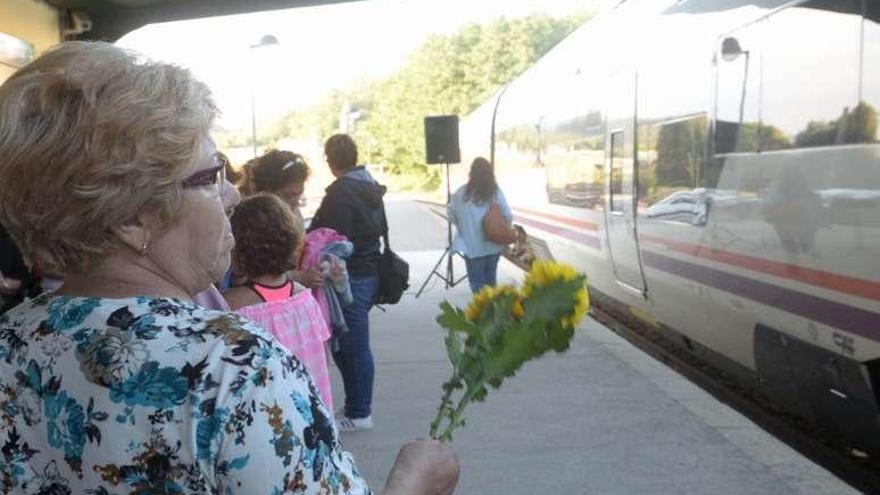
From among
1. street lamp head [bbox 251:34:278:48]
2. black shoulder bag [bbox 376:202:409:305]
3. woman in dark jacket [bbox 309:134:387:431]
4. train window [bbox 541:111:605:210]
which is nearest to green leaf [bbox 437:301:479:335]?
woman in dark jacket [bbox 309:134:387:431]

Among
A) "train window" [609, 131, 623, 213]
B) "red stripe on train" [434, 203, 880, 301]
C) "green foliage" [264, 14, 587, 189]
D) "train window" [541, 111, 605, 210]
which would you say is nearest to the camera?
"red stripe on train" [434, 203, 880, 301]

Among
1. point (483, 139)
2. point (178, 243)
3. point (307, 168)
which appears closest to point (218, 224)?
point (178, 243)

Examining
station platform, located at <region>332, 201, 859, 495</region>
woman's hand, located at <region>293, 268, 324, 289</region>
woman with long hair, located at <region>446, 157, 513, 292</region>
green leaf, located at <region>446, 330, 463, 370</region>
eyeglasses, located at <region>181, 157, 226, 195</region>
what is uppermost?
eyeglasses, located at <region>181, 157, 226, 195</region>

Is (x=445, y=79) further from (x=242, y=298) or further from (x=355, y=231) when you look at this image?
(x=242, y=298)

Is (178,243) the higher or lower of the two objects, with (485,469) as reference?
higher

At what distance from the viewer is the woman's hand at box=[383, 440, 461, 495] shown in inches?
70.5

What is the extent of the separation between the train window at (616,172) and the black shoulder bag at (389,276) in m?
4.04

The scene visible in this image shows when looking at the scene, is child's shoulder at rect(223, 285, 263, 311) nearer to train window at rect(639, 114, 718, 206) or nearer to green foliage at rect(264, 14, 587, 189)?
train window at rect(639, 114, 718, 206)

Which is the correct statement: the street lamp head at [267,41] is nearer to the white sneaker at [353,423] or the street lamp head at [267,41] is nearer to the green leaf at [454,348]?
the white sneaker at [353,423]

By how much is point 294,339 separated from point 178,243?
2.03 m

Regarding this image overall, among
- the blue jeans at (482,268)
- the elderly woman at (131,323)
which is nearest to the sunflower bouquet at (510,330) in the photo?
the elderly woman at (131,323)

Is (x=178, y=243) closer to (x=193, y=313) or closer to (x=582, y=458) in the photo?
(x=193, y=313)

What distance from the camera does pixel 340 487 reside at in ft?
5.01

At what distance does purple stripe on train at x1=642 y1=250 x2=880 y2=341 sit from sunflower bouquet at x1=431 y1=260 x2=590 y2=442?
308 cm
